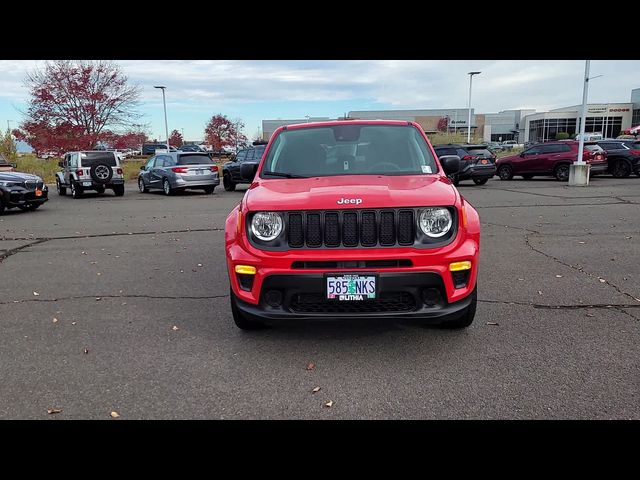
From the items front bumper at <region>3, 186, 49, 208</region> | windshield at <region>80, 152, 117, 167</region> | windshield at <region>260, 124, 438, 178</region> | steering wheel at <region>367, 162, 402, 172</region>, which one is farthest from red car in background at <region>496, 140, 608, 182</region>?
front bumper at <region>3, 186, 49, 208</region>

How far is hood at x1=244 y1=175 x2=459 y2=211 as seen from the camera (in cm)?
377

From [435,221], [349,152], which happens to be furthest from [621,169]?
[435,221]

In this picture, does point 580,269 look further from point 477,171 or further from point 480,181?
point 480,181

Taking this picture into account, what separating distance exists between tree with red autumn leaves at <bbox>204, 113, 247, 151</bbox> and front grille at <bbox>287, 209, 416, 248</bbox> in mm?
60172

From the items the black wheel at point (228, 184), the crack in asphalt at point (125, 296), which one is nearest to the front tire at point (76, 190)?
the black wheel at point (228, 184)

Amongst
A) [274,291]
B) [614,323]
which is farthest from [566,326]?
[274,291]

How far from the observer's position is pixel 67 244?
8.98m

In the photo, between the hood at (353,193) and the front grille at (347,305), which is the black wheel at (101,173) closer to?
the hood at (353,193)

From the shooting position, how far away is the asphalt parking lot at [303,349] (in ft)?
10.6

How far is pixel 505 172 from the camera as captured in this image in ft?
75.9

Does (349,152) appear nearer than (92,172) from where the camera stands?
Yes

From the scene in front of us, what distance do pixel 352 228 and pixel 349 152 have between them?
146cm

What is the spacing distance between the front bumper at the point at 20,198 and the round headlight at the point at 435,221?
41.8 feet

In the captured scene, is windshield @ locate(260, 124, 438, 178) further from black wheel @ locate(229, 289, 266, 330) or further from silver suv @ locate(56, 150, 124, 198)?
silver suv @ locate(56, 150, 124, 198)
